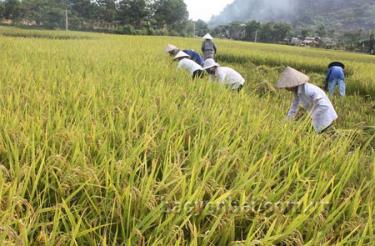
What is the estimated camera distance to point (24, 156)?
55.6 inches

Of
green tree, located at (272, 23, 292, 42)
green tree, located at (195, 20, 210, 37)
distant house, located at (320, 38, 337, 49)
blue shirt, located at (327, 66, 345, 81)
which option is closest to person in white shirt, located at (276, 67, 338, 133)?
blue shirt, located at (327, 66, 345, 81)

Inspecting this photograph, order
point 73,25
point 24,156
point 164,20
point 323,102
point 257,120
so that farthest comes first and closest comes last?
point 164,20 → point 73,25 → point 323,102 → point 257,120 → point 24,156

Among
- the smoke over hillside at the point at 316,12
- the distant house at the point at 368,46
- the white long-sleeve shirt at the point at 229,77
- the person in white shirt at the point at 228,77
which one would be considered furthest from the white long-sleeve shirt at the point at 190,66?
the smoke over hillside at the point at 316,12

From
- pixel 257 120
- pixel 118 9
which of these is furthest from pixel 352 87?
pixel 118 9

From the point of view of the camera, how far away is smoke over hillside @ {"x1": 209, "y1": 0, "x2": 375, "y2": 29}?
9631 cm

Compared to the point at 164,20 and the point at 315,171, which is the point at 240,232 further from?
the point at 164,20

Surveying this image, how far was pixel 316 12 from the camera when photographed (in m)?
118

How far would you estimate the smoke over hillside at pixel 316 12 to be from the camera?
96.3 meters

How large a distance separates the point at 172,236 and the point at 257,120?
4.38 feet

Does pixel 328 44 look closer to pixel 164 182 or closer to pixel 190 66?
pixel 190 66

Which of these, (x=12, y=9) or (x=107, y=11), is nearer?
(x=12, y=9)

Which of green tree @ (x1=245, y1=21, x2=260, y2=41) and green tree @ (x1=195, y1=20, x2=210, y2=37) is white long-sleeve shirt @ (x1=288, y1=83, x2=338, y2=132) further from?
green tree @ (x1=195, y1=20, x2=210, y2=37)

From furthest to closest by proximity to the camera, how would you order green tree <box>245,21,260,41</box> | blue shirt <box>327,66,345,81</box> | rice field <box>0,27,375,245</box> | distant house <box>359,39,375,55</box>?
green tree <box>245,21,260,41</box>
distant house <box>359,39,375,55</box>
blue shirt <box>327,66,345,81</box>
rice field <box>0,27,375,245</box>

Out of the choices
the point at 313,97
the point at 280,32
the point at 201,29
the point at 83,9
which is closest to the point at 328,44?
the point at 280,32
